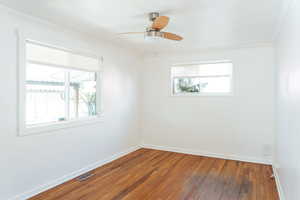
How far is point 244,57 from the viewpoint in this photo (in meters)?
4.04

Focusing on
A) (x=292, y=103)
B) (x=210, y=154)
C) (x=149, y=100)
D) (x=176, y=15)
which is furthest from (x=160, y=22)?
(x=210, y=154)

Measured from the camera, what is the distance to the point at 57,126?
296 cm

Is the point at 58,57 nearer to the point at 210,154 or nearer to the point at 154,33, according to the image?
the point at 154,33

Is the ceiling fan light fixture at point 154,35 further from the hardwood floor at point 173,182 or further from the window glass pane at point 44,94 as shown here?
the hardwood floor at point 173,182

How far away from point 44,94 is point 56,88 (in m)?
0.23

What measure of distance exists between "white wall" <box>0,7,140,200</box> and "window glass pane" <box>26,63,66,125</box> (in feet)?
0.76

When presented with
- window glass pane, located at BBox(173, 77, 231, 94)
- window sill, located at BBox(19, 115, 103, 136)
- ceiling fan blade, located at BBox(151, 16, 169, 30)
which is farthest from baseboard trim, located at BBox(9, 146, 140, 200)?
ceiling fan blade, located at BBox(151, 16, 169, 30)

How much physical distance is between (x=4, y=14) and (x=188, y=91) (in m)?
3.74

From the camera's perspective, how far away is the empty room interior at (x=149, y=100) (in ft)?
7.73

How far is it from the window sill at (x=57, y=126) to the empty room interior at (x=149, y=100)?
15 millimetres

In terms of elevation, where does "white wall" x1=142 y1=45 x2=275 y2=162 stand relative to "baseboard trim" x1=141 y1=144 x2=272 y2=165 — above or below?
above

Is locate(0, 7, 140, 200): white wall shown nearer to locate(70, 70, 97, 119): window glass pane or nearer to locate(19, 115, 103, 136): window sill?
locate(19, 115, 103, 136): window sill

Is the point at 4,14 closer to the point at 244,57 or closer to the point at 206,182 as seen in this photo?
the point at 206,182

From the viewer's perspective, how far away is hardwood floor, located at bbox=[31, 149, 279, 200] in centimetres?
268
